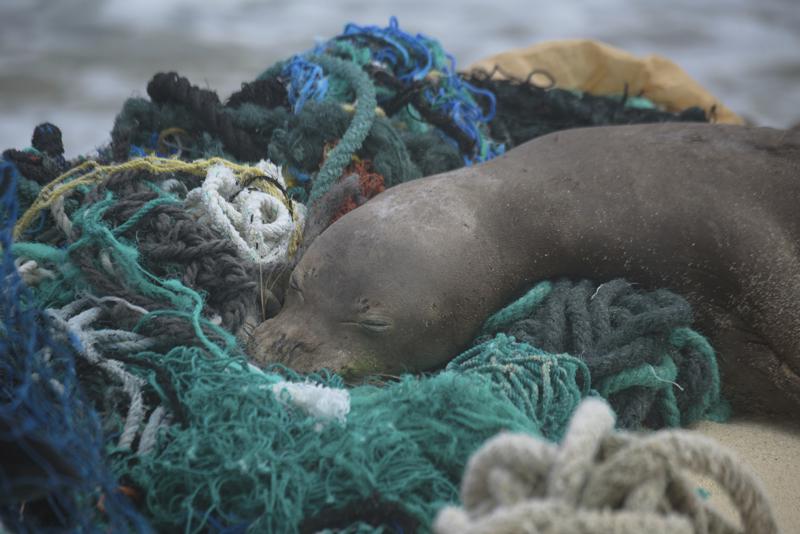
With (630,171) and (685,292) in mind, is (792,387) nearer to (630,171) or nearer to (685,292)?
(685,292)

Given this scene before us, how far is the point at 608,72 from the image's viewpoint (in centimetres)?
433

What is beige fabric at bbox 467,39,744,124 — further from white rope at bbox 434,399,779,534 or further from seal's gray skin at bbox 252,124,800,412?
white rope at bbox 434,399,779,534

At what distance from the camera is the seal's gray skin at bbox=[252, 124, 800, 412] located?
7.39ft

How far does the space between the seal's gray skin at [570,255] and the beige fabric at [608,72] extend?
5.72 ft

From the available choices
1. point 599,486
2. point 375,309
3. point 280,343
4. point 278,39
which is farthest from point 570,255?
point 278,39

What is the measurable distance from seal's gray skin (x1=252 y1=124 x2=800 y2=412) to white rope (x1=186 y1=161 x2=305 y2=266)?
0.65 feet

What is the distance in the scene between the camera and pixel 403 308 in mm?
2246

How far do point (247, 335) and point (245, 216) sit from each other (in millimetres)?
428

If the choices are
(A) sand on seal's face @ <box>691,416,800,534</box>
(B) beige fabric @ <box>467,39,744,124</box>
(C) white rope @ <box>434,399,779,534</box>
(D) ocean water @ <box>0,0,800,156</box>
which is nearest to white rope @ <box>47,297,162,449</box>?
(C) white rope @ <box>434,399,779,534</box>

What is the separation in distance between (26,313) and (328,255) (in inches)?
32.7

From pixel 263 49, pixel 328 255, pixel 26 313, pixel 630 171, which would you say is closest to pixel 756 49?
pixel 263 49

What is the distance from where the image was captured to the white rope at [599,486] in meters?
1.15

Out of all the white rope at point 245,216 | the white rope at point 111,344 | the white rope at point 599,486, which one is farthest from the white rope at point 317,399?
the white rope at point 245,216

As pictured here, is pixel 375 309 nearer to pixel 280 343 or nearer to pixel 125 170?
pixel 280 343
